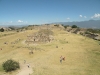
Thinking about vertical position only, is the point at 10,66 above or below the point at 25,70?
above

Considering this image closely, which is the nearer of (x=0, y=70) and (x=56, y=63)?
(x=0, y=70)

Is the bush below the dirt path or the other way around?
the other way around

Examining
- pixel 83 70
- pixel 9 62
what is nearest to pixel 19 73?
pixel 9 62

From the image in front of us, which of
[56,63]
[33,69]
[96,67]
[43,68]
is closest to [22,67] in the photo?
[33,69]

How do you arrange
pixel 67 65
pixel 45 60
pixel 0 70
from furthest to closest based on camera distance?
pixel 45 60
pixel 67 65
pixel 0 70

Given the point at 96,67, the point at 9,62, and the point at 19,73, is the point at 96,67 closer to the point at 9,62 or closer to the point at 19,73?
the point at 19,73

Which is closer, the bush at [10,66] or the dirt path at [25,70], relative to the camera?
the dirt path at [25,70]

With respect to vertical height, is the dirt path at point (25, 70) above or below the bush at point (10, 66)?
below

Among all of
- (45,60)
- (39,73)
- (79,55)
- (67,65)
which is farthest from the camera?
(79,55)

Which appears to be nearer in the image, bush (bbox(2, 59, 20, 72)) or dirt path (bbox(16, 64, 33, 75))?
dirt path (bbox(16, 64, 33, 75))

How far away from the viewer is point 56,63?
34.2 metres

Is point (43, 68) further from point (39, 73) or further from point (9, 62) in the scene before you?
point (9, 62)

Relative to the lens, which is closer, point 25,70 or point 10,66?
point 10,66

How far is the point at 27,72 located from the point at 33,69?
1.92 meters
